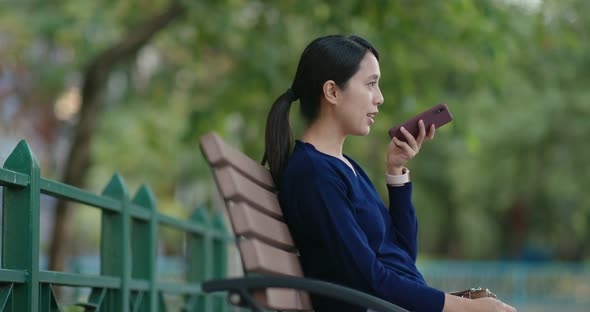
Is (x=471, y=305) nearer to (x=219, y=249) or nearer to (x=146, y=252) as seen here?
(x=146, y=252)

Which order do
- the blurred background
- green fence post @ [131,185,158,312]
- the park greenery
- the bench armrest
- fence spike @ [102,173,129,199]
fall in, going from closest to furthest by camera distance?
the bench armrest
fence spike @ [102,173,129,199]
green fence post @ [131,185,158,312]
the park greenery
the blurred background

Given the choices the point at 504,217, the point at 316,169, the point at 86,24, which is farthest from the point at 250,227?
the point at 504,217

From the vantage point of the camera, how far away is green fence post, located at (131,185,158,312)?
5340 mm

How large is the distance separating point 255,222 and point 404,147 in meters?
0.70

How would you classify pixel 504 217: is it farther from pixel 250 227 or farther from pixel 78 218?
pixel 250 227

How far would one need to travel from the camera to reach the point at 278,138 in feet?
10.9

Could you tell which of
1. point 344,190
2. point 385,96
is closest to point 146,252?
point 344,190

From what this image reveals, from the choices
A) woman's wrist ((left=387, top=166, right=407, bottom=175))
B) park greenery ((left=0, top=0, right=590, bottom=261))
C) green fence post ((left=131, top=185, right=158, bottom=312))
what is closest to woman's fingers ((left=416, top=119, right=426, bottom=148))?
woman's wrist ((left=387, top=166, right=407, bottom=175))

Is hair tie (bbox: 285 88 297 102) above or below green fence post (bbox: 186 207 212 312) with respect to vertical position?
below

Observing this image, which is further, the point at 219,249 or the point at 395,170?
the point at 219,249

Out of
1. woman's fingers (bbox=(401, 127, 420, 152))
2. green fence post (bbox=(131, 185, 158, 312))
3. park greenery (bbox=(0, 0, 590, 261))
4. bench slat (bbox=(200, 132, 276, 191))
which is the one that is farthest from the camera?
park greenery (bbox=(0, 0, 590, 261))

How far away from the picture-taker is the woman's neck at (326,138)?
129 inches

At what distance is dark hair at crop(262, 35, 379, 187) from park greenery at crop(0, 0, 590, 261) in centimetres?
368

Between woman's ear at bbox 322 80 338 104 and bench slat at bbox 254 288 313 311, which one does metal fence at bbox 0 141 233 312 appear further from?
woman's ear at bbox 322 80 338 104
